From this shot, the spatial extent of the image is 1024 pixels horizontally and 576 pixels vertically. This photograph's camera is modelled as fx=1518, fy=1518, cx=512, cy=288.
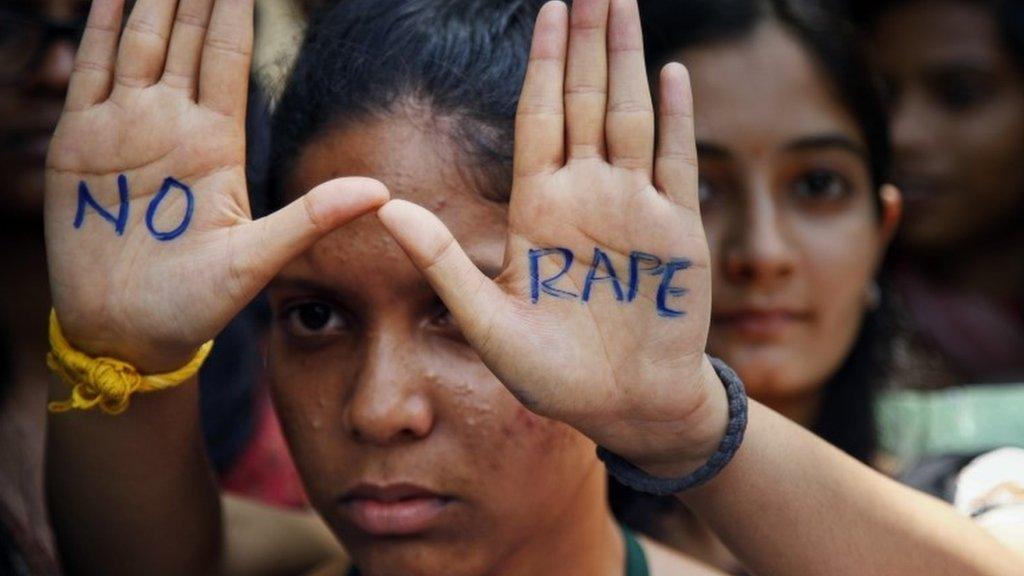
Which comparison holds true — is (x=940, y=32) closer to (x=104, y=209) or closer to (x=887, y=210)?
(x=887, y=210)

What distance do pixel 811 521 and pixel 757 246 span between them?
116 cm

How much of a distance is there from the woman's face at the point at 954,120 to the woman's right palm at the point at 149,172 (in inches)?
115

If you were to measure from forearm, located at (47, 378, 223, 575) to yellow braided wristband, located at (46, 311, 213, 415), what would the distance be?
7 cm

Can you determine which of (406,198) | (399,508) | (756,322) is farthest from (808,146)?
(399,508)

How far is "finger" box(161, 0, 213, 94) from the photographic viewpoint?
72.8 inches

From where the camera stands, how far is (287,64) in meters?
2.29

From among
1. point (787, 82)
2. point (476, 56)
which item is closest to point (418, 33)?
point (476, 56)

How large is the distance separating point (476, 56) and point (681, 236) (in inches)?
18.8

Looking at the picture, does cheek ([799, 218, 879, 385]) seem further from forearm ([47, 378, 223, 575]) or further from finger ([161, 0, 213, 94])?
finger ([161, 0, 213, 94])

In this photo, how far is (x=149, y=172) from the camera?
1839mm

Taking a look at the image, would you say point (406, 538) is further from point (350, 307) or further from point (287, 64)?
point (287, 64)

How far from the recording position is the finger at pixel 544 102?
70.1 inches

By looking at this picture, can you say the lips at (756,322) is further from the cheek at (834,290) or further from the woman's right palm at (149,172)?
the woman's right palm at (149,172)

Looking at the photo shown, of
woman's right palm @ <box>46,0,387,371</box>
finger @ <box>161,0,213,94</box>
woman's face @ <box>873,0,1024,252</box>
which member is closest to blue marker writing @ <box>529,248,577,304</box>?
woman's right palm @ <box>46,0,387,371</box>
